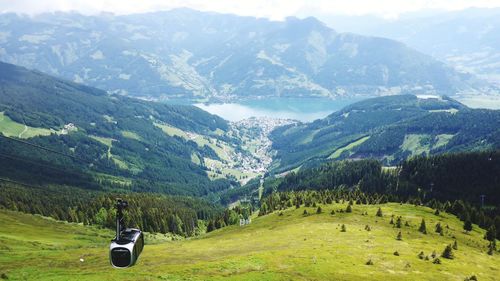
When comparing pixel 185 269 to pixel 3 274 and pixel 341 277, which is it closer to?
pixel 341 277

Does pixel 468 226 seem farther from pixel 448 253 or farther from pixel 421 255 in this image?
pixel 421 255

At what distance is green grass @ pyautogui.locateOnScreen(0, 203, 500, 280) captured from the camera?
206 feet

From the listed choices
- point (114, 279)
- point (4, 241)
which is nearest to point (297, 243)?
Result: point (114, 279)

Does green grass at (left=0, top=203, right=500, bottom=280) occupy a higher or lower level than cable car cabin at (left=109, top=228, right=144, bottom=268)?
lower

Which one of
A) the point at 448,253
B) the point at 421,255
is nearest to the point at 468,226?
the point at 448,253

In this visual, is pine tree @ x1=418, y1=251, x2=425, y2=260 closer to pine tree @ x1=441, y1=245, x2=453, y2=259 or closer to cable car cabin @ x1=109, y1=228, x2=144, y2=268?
pine tree @ x1=441, y1=245, x2=453, y2=259

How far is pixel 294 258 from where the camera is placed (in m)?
70.6

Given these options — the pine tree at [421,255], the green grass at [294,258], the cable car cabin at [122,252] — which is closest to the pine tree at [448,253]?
the green grass at [294,258]

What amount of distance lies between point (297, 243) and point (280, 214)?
64873 mm

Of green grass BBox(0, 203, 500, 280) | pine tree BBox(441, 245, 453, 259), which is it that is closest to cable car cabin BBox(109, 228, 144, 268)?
green grass BBox(0, 203, 500, 280)

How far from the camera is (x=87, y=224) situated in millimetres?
166125

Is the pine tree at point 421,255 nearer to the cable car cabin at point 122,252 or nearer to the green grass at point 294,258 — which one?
the green grass at point 294,258

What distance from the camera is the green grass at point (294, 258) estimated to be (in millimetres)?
62812

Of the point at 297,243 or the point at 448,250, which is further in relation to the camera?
the point at 297,243
